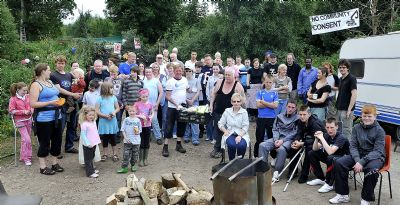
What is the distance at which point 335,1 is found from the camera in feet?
78.4

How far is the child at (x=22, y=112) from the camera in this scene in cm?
749

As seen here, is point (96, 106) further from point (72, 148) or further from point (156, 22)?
point (156, 22)

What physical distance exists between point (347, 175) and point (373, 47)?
543 cm

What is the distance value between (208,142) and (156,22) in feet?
105

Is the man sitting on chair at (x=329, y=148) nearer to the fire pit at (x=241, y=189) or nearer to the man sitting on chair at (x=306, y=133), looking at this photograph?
the man sitting on chair at (x=306, y=133)

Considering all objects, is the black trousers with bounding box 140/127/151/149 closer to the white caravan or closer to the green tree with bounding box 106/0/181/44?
the white caravan

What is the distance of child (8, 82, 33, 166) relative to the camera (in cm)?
749

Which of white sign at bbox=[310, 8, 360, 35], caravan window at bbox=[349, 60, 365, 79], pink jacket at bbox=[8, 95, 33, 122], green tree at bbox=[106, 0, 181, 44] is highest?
green tree at bbox=[106, 0, 181, 44]

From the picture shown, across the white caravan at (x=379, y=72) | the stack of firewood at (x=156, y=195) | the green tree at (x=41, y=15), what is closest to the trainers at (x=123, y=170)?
the stack of firewood at (x=156, y=195)

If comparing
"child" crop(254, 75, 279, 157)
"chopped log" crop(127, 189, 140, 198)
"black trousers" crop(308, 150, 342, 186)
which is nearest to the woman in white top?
"child" crop(254, 75, 279, 157)

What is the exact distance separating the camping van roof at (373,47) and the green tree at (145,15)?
2797 cm

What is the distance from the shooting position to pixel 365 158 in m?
5.54

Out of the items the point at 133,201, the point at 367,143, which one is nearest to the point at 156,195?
the point at 133,201

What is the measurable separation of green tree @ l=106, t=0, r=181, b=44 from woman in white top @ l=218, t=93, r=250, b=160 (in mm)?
31045
